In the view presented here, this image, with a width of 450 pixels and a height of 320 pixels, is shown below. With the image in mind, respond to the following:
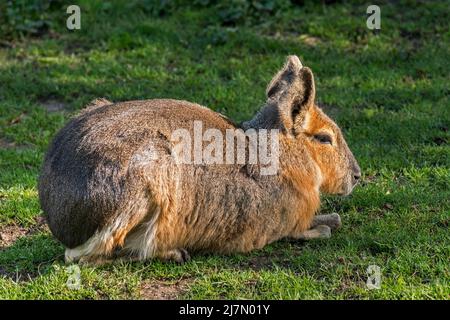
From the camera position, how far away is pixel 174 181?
5.23 m

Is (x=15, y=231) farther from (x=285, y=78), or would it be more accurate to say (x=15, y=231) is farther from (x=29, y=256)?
(x=285, y=78)

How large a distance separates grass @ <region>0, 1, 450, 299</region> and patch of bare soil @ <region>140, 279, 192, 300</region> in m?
0.01

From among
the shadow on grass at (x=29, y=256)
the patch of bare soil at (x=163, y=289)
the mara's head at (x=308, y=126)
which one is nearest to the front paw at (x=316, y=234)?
the mara's head at (x=308, y=126)

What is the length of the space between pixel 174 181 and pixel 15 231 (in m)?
1.57

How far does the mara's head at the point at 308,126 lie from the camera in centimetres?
562

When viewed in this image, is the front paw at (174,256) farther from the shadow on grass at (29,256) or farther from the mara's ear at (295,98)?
the mara's ear at (295,98)

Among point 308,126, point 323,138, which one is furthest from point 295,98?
point 323,138

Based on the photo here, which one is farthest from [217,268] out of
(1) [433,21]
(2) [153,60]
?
(1) [433,21]

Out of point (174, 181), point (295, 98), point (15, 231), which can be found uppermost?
point (295, 98)

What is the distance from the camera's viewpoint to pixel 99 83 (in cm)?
880

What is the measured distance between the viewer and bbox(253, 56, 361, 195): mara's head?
562 centimetres

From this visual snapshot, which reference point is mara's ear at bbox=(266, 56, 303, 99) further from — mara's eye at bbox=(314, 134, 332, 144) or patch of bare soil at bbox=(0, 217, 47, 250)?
patch of bare soil at bbox=(0, 217, 47, 250)

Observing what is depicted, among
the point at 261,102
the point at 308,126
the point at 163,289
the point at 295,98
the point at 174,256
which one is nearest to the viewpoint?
the point at 163,289

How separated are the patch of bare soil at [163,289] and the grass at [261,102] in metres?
0.01
